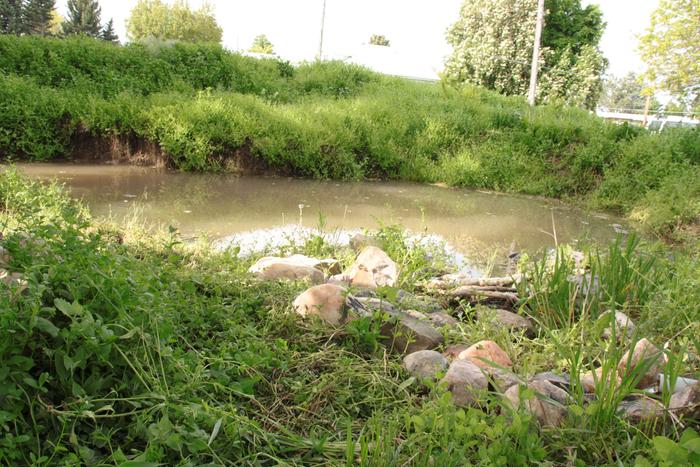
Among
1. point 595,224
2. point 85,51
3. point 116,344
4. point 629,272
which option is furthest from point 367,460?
point 85,51

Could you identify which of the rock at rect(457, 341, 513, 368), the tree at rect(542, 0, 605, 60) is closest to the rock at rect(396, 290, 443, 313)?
the rock at rect(457, 341, 513, 368)

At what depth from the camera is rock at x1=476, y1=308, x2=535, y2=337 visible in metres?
3.14

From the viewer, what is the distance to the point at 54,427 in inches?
65.0

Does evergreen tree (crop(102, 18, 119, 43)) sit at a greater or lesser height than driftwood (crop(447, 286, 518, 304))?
greater

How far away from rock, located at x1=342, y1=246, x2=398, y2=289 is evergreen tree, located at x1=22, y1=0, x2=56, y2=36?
4059 cm

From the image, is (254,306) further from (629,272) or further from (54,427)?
(629,272)

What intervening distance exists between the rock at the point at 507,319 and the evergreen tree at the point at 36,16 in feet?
137

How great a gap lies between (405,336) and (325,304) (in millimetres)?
400

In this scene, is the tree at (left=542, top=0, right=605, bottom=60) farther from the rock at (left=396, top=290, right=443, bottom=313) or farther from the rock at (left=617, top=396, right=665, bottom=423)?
the rock at (left=617, top=396, right=665, bottom=423)

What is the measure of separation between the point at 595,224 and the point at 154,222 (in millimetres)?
5960

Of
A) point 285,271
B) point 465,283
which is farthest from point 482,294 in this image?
point 285,271

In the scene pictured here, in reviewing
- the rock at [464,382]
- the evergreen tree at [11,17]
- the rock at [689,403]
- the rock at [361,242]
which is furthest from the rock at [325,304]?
the evergreen tree at [11,17]

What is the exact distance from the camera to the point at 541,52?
2773cm

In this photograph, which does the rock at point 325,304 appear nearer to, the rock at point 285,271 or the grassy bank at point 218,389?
the grassy bank at point 218,389
